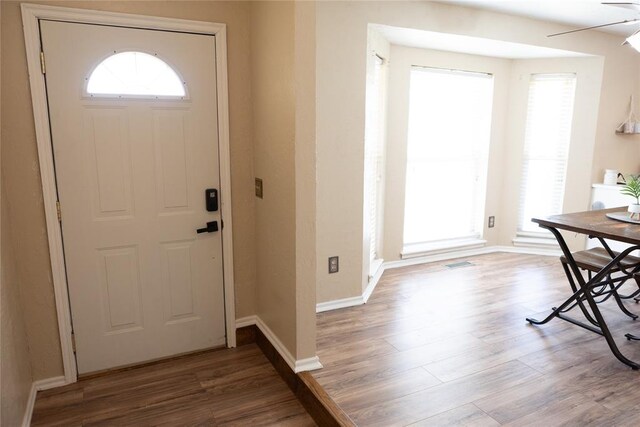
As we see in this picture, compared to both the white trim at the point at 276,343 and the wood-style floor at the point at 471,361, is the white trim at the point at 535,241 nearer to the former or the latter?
the wood-style floor at the point at 471,361

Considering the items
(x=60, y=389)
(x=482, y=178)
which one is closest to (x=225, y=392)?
(x=60, y=389)

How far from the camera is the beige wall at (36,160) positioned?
2219 millimetres

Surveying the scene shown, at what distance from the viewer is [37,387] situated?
2479 millimetres

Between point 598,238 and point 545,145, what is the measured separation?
232 centimetres

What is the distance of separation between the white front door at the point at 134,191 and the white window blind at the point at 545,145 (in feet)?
12.6

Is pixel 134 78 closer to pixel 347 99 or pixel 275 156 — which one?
pixel 275 156

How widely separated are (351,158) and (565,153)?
300cm

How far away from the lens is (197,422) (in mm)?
2252

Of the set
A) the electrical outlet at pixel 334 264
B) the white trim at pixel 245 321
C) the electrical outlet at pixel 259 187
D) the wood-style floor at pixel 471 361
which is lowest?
the wood-style floor at pixel 471 361

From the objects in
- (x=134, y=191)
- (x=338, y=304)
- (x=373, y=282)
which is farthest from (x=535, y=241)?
(x=134, y=191)

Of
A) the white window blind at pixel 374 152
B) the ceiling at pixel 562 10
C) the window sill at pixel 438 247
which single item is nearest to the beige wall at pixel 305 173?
the white window blind at pixel 374 152

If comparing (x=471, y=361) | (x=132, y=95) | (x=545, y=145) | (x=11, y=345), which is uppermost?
(x=132, y=95)

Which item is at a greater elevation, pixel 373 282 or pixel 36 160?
pixel 36 160

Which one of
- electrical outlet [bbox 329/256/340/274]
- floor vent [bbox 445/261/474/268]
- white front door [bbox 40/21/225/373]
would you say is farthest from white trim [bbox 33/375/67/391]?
floor vent [bbox 445/261/474/268]
